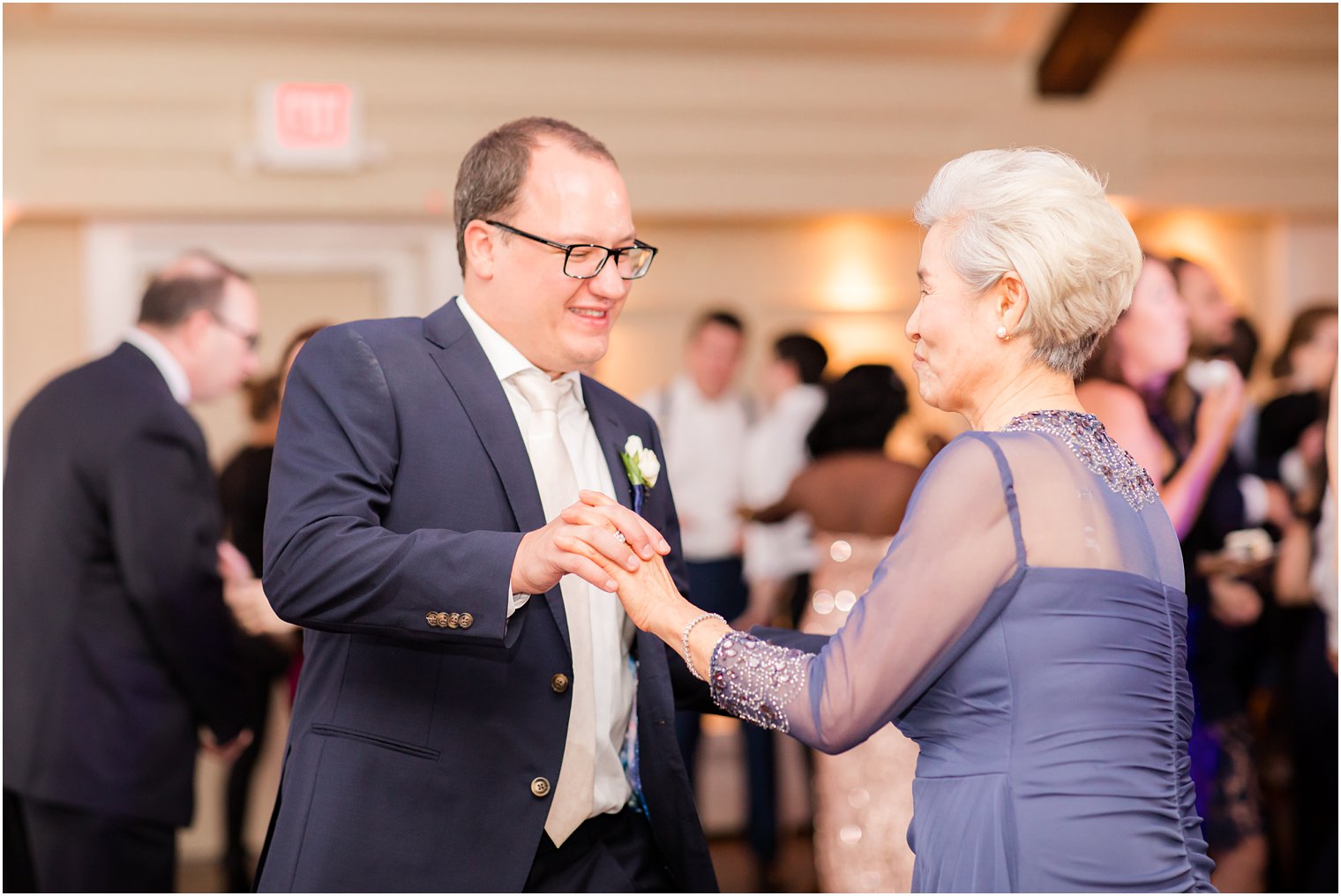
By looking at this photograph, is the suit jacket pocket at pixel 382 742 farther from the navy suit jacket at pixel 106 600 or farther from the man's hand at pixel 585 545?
the navy suit jacket at pixel 106 600

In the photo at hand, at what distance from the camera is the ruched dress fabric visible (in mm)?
1529

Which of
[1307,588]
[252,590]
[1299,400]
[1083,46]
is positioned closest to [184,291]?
[252,590]

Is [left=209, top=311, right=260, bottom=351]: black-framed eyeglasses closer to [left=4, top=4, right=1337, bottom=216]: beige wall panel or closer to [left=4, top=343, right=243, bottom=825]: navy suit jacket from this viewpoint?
[left=4, top=343, right=243, bottom=825]: navy suit jacket

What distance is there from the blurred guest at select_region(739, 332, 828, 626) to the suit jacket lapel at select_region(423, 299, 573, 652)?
3189mm

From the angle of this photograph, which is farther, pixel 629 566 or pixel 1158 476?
pixel 1158 476

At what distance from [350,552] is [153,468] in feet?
5.44

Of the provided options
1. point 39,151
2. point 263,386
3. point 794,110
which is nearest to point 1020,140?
point 794,110

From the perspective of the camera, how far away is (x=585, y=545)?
1.67 m

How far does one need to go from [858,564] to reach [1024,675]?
2.41m

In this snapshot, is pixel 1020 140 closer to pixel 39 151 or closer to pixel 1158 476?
pixel 1158 476

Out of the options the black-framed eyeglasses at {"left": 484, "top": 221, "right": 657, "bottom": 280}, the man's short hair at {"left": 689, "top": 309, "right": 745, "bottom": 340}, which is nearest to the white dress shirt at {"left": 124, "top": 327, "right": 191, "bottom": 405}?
the black-framed eyeglasses at {"left": 484, "top": 221, "right": 657, "bottom": 280}

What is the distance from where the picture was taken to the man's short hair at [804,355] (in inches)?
A: 208

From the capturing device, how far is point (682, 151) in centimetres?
609

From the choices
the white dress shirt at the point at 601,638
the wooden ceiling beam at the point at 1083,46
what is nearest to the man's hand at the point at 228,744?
the white dress shirt at the point at 601,638
